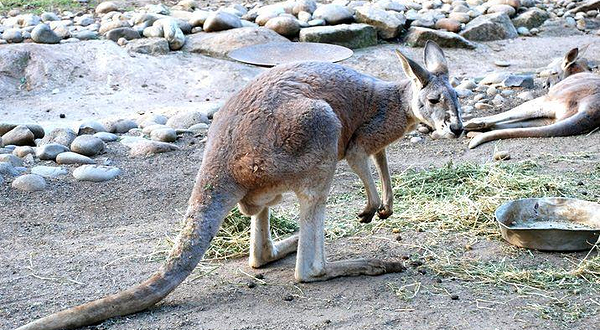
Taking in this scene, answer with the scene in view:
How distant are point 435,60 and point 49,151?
3.79 meters

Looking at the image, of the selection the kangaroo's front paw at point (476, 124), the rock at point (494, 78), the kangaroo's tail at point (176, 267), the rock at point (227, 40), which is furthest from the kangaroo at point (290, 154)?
the rock at point (227, 40)

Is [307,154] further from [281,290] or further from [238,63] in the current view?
[238,63]

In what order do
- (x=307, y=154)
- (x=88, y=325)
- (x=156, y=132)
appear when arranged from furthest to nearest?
(x=156, y=132) < (x=307, y=154) < (x=88, y=325)

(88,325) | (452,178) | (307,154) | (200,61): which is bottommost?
(200,61)

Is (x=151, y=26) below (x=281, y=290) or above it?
below

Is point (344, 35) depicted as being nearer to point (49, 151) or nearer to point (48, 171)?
point (49, 151)

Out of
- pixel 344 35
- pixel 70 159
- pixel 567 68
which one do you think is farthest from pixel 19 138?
pixel 567 68

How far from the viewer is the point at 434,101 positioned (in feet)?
16.1

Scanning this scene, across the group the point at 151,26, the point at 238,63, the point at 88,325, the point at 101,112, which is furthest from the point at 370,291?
the point at 151,26

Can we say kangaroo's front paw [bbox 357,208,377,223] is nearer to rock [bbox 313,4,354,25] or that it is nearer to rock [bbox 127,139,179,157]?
rock [bbox 127,139,179,157]

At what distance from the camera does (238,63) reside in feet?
36.3

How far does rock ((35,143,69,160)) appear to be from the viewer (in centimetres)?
739

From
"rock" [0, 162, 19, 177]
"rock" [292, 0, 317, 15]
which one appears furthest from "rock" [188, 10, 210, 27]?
"rock" [0, 162, 19, 177]

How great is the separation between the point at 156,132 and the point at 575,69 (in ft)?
16.2
